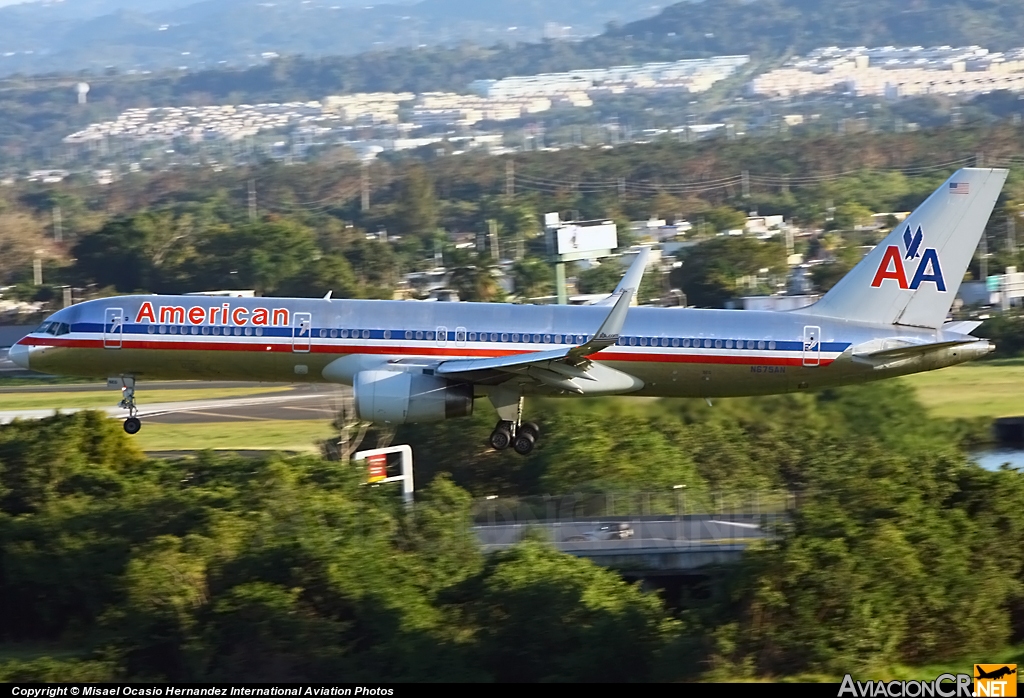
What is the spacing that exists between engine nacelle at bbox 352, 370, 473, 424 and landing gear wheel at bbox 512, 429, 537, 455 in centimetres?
207

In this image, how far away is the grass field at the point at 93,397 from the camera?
6550 centimetres

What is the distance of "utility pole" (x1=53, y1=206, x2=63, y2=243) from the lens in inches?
6265

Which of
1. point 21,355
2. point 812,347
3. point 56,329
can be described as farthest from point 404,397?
point 21,355

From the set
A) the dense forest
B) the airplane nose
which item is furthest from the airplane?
the dense forest

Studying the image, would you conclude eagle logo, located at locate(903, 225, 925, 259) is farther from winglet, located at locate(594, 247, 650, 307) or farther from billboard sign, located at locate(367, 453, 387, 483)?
billboard sign, located at locate(367, 453, 387, 483)

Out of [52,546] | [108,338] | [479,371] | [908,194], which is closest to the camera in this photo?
[479,371]

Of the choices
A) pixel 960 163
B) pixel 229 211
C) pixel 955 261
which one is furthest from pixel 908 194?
pixel 955 261

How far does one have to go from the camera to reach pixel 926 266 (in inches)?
1555

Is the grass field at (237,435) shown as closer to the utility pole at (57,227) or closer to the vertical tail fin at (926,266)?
the vertical tail fin at (926,266)

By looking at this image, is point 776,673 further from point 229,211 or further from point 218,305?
point 229,211

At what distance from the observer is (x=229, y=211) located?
18888 cm

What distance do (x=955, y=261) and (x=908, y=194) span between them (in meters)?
132

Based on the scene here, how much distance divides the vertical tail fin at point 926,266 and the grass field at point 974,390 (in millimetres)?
6394

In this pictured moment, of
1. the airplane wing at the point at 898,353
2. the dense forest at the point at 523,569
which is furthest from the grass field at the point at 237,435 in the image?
the airplane wing at the point at 898,353
